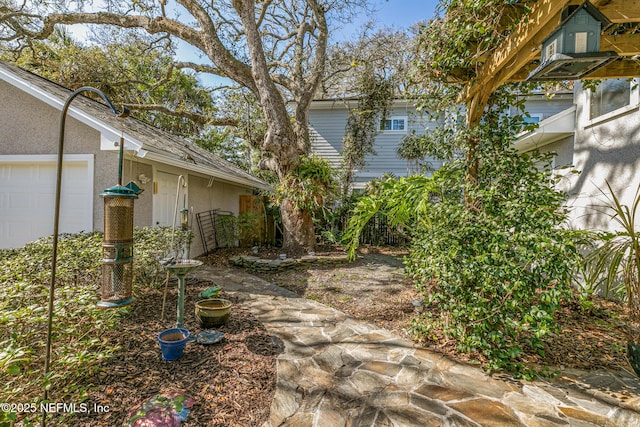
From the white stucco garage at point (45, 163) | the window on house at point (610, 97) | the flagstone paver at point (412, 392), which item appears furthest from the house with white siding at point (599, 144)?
the white stucco garage at point (45, 163)

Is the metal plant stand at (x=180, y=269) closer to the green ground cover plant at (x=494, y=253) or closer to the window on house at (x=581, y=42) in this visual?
the green ground cover plant at (x=494, y=253)

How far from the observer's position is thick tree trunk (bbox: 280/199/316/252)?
29.6 ft

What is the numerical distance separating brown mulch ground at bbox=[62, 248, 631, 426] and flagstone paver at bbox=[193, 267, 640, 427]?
236 millimetres

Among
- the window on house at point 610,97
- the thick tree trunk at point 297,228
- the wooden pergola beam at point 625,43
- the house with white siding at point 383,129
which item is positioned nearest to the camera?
the wooden pergola beam at point 625,43

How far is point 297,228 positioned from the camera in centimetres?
912

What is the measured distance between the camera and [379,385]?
290 cm

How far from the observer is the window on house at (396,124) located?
13656 mm

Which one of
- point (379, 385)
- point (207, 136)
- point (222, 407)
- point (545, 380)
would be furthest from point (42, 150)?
point (207, 136)

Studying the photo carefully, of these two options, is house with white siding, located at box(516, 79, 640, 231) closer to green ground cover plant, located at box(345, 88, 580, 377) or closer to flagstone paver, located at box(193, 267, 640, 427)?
green ground cover plant, located at box(345, 88, 580, 377)

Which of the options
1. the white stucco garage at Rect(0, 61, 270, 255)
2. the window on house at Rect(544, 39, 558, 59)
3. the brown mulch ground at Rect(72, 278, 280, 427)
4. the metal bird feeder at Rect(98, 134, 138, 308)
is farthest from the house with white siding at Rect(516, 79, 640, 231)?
the white stucco garage at Rect(0, 61, 270, 255)

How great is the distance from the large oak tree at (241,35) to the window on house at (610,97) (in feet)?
22.0

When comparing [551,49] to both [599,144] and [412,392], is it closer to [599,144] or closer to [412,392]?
[412,392]

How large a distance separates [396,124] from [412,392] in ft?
41.4

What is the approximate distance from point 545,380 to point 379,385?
5.48 ft
